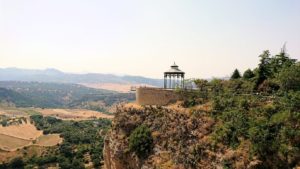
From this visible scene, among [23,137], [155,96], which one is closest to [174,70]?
[155,96]

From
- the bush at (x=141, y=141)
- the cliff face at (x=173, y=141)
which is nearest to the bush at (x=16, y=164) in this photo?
the cliff face at (x=173, y=141)

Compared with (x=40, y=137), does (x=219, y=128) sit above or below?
above

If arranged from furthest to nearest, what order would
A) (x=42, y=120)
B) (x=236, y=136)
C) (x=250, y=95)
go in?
(x=42, y=120) < (x=250, y=95) < (x=236, y=136)

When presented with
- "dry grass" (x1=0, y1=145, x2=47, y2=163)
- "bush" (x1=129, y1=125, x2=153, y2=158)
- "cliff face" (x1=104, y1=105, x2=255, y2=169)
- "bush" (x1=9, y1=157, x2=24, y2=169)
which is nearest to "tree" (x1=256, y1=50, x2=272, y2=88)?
"cliff face" (x1=104, y1=105, x2=255, y2=169)

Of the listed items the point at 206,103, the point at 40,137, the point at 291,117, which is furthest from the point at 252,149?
the point at 40,137

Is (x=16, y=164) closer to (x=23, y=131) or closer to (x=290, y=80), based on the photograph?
(x=23, y=131)

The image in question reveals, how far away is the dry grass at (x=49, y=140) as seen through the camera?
105 meters

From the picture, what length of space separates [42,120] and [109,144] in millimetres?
117431

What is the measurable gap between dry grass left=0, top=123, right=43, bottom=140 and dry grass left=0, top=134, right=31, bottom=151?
4.35 metres

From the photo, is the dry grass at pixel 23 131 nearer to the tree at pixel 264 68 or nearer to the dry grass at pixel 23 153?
the dry grass at pixel 23 153

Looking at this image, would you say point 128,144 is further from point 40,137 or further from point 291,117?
point 40,137

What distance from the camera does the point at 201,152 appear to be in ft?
93.8

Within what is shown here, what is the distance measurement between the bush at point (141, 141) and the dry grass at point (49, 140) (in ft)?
243

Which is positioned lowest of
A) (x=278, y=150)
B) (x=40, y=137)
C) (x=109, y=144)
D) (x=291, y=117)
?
(x=40, y=137)
